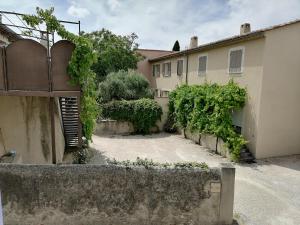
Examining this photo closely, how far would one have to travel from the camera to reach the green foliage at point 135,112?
18.2m

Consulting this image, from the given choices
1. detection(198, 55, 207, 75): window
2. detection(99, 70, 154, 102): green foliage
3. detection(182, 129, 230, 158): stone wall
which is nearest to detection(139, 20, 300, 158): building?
detection(182, 129, 230, 158): stone wall

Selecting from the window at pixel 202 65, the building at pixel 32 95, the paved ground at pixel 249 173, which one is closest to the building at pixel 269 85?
the paved ground at pixel 249 173

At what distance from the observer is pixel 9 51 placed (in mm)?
5613

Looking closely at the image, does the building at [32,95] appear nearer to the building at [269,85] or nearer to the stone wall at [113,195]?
the stone wall at [113,195]

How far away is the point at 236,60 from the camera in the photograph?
13.2 meters

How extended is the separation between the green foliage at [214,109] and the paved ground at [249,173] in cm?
124

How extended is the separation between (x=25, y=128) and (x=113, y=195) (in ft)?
14.8

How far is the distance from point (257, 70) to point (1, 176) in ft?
37.4

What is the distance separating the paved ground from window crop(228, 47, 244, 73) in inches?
199

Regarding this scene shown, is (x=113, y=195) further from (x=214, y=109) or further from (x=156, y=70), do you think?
(x=156, y=70)

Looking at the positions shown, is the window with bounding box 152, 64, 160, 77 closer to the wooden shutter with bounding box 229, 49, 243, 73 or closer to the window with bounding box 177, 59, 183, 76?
the window with bounding box 177, 59, 183, 76

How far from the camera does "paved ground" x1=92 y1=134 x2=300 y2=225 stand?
701 centimetres

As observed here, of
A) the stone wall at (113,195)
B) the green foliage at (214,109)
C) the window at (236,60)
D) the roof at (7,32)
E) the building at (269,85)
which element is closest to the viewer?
the stone wall at (113,195)

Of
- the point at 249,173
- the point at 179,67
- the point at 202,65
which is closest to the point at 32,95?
the point at 249,173
